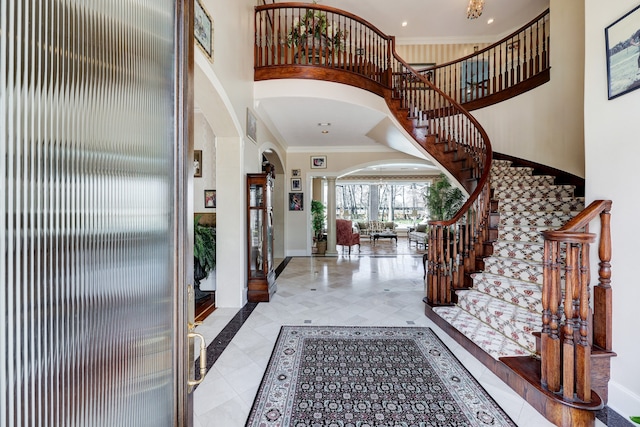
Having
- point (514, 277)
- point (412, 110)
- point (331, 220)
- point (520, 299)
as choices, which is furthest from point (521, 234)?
point (331, 220)

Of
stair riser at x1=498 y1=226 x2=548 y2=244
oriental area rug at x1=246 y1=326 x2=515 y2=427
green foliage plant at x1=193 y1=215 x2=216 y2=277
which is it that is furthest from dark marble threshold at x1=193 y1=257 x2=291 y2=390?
stair riser at x1=498 y1=226 x2=548 y2=244

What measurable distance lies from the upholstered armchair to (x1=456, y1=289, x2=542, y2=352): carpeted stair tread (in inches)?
204

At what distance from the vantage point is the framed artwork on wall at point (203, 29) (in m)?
2.41

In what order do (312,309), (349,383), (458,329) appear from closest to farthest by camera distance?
(349,383) < (458,329) < (312,309)

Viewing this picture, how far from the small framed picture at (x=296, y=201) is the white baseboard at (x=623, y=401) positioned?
6305 mm

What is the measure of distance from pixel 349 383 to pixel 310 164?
20.0ft

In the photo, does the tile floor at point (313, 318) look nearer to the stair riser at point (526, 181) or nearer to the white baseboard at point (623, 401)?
the white baseboard at point (623, 401)

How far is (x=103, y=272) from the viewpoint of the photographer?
0.65 m

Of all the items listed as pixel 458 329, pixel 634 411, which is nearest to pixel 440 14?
pixel 458 329

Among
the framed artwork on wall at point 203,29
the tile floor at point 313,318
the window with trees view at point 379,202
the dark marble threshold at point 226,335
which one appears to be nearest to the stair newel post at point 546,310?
the tile floor at point 313,318

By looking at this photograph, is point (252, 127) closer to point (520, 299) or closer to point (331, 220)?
point (520, 299)

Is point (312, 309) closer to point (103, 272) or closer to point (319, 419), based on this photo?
point (319, 419)

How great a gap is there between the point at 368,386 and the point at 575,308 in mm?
1492

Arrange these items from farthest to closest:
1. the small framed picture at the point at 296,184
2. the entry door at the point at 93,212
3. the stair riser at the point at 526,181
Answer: the small framed picture at the point at 296,184 → the stair riser at the point at 526,181 → the entry door at the point at 93,212
